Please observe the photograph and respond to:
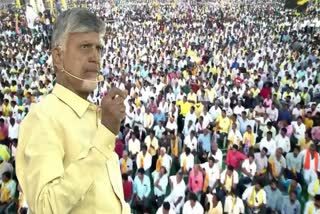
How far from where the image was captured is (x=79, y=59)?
104 cm

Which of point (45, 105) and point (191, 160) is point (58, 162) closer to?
point (45, 105)

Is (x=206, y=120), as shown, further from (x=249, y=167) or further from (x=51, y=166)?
(x=51, y=166)

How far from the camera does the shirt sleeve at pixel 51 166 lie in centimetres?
88

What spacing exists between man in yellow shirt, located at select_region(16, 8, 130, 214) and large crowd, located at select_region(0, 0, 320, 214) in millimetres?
355

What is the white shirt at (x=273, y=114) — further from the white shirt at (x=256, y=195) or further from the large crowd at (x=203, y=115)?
the white shirt at (x=256, y=195)

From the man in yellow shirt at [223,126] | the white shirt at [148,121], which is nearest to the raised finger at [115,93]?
the man in yellow shirt at [223,126]

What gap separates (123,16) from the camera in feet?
81.1

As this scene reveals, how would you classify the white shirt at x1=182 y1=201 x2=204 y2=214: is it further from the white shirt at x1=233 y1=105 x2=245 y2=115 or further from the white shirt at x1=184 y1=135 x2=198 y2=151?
the white shirt at x1=233 y1=105 x2=245 y2=115

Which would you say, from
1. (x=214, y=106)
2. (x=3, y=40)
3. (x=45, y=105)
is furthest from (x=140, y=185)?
(x=3, y=40)

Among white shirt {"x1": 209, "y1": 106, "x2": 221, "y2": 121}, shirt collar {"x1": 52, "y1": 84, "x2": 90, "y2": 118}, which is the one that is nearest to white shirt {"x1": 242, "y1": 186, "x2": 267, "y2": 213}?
white shirt {"x1": 209, "y1": 106, "x2": 221, "y2": 121}

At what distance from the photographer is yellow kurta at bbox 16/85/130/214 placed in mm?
882

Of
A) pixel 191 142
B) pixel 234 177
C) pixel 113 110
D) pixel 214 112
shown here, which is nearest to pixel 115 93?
pixel 113 110

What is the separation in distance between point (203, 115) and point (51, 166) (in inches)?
256

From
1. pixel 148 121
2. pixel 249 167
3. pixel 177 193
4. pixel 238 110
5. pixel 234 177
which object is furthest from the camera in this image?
pixel 238 110
